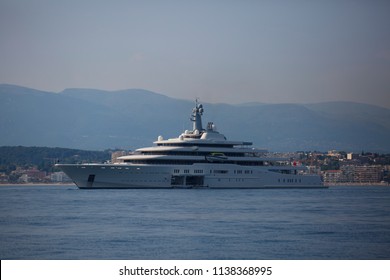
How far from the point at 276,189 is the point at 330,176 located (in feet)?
135

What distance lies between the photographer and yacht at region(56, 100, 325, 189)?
54.2m

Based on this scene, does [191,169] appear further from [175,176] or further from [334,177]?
[334,177]

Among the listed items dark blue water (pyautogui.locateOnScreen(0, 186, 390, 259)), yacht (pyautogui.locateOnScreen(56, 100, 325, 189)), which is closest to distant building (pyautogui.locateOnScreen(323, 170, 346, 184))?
yacht (pyautogui.locateOnScreen(56, 100, 325, 189))

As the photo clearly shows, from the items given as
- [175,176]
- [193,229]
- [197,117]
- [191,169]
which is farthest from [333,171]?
[193,229]

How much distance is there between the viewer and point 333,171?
10206 centimetres

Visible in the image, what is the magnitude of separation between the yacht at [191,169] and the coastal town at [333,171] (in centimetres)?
3567

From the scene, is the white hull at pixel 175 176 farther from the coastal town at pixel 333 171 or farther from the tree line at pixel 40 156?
the tree line at pixel 40 156

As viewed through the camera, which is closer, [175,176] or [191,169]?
[175,176]

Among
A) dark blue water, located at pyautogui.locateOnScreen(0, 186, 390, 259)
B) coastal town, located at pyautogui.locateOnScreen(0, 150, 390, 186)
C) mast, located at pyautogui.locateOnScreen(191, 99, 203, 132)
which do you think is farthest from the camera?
coastal town, located at pyautogui.locateOnScreen(0, 150, 390, 186)

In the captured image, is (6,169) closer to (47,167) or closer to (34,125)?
(47,167)

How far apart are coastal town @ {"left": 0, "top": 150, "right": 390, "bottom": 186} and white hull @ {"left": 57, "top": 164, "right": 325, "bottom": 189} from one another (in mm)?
35954

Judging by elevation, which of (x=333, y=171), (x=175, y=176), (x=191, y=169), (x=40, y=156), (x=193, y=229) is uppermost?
(x=40, y=156)

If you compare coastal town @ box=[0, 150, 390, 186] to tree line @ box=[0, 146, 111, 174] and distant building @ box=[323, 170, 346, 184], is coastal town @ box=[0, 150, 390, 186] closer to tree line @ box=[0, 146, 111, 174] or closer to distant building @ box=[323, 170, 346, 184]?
distant building @ box=[323, 170, 346, 184]

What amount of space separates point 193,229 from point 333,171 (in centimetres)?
7541
